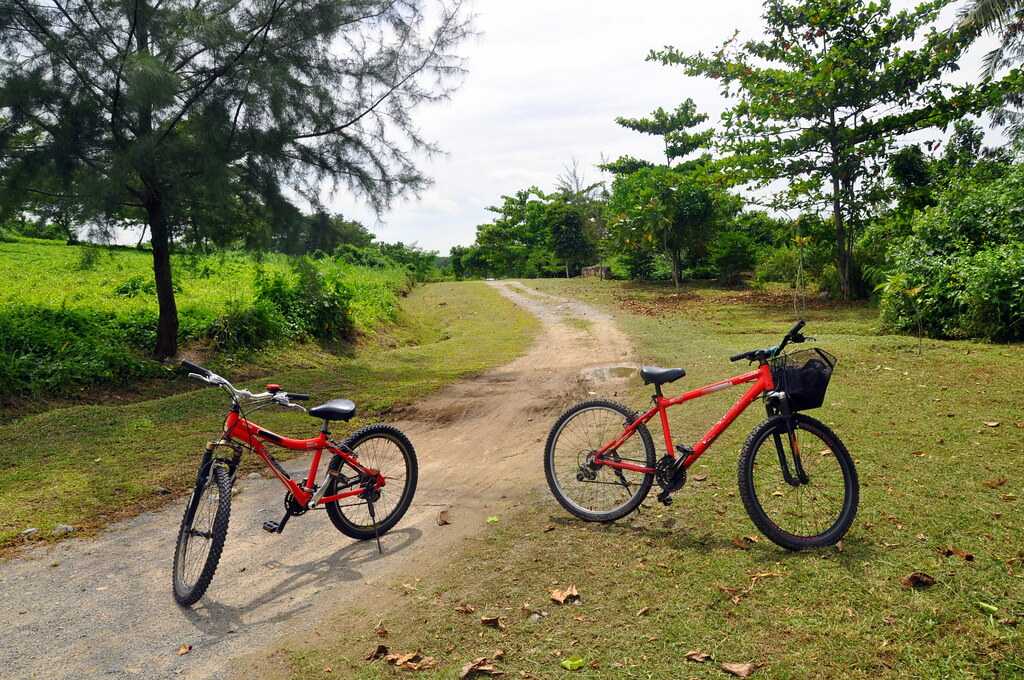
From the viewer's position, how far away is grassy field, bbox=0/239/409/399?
9.59m

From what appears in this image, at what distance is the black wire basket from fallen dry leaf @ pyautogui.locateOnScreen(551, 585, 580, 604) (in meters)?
1.54

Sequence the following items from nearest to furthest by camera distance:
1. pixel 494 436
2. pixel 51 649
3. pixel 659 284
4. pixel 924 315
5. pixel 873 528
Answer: pixel 51 649 < pixel 873 528 < pixel 494 436 < pixel 924 315 < pixel 659 284

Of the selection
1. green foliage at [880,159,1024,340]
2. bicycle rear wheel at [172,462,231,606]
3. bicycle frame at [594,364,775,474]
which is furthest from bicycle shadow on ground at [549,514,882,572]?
green foliage at [880,159,1024,340]

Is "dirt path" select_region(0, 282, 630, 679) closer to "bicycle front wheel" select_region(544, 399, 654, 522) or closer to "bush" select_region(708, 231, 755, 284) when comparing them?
"bicycle front wheel" select_region(544, 399, 654, 522)

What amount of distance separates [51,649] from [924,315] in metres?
12.3

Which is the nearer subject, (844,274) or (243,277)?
(243,277)

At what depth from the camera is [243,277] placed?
54.6 feet

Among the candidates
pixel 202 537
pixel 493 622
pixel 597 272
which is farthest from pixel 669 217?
pixel 493 622

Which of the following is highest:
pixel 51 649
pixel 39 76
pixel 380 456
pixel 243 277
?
pixel 39 76

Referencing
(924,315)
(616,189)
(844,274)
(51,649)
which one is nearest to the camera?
(51,649)

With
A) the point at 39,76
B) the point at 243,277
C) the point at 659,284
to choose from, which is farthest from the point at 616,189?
the point at 39,76

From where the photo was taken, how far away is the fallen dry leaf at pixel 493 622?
11.0ft

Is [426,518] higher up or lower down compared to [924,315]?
lower down

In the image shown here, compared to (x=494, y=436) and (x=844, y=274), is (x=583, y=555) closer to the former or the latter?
(x=494, y=436)
